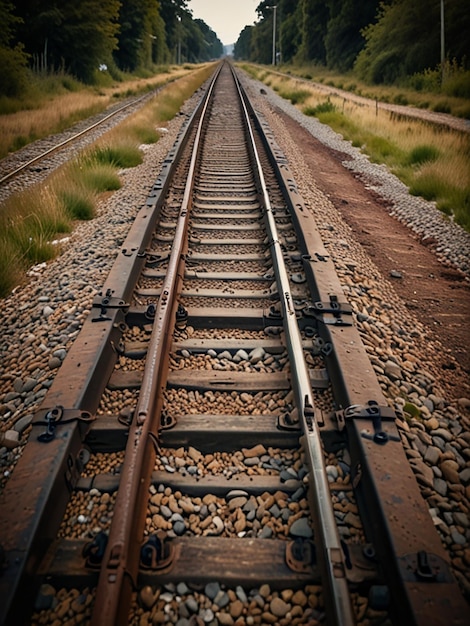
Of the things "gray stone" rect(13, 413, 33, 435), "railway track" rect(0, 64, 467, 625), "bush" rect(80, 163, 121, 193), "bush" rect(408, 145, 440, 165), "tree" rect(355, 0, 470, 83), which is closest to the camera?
"railway track" rect(0, 64, 467, 625)

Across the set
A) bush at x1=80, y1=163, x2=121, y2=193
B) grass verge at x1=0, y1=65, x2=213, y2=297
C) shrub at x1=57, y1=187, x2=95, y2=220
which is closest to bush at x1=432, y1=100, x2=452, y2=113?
grass verge at x1=0, y1=65, x2=213, y2=297

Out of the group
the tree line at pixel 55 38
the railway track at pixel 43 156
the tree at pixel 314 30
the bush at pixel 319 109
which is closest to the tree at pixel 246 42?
the tree at pixel 314 30

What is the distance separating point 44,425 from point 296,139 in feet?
34.4

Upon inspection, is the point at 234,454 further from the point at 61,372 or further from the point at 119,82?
the point at 119,82

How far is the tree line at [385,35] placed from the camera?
25.7 m

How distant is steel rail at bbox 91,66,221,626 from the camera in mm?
1445

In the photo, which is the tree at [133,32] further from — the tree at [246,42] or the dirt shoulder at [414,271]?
the tree at [246,42]

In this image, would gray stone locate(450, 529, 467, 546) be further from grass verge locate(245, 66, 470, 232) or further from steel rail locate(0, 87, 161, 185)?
steel rail locate(0, 87, 161, 185)

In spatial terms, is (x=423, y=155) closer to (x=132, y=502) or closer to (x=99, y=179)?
(x=99, y=179)

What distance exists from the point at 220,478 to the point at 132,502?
19.4 inches

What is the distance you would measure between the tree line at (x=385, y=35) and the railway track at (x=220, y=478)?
26830 millimetres

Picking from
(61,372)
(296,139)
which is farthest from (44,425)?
(296,139)

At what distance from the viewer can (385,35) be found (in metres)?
31.6

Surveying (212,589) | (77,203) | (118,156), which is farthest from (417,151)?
(212,589)
